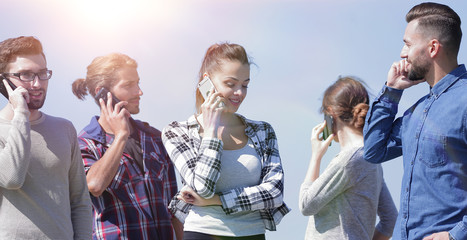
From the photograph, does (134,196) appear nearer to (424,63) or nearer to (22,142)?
(22,142)

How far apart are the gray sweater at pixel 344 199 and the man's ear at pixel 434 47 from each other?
1569 mm

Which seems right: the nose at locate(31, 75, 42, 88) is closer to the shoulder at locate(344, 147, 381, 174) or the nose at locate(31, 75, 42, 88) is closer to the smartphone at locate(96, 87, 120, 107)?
the smartphone at locate(96, 87, 120, 107)

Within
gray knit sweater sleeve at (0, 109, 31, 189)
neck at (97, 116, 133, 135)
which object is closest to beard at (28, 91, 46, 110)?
gray knit sweater sleeve at (0, 109, 31, 189)

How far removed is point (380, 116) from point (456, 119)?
0.70m

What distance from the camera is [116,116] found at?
20.2 feet

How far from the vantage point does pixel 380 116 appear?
15.5 feet

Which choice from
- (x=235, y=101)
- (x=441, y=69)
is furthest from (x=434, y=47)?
(x=235, y=101)

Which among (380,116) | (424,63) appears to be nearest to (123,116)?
(380,116)

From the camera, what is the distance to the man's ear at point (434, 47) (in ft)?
14.3

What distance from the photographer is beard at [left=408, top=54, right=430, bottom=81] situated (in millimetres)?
4402

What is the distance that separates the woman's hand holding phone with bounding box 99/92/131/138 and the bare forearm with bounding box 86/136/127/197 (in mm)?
262

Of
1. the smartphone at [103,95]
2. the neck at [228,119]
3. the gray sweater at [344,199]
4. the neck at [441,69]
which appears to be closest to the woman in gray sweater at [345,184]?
the gray sweater at [344,199]

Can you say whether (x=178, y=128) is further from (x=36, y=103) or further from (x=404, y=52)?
(x=404, y=52)

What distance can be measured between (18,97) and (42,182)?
0.75 meters
